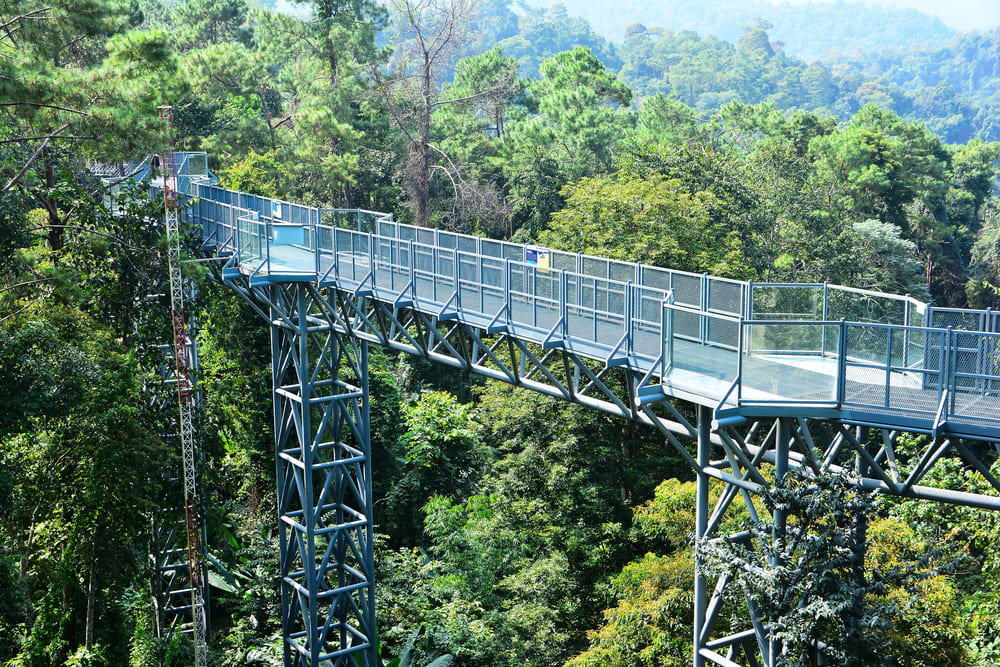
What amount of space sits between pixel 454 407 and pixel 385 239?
13354 millimetres

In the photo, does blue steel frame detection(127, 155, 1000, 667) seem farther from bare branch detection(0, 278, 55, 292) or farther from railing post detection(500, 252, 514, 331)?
bare branch detection(0, 278, 55, 292)

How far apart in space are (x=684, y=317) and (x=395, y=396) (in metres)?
19.6

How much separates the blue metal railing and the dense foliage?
129 cm

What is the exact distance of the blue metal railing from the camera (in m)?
9.65

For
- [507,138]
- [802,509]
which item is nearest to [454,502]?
[802,509]

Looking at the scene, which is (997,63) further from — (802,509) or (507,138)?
(802,509)

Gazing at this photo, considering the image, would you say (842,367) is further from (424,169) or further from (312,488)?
(424,169)

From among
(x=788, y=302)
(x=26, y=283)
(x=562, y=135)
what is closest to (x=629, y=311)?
(x=788, y=302)

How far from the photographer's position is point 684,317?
38.4 feet

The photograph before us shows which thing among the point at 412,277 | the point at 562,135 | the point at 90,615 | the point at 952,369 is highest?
the point at 562,135

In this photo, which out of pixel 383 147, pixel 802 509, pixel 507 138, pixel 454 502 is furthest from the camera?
pixel 507 138

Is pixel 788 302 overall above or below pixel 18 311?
above

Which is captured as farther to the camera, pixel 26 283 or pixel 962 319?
pixel 26 283

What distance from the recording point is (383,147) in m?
39.8
